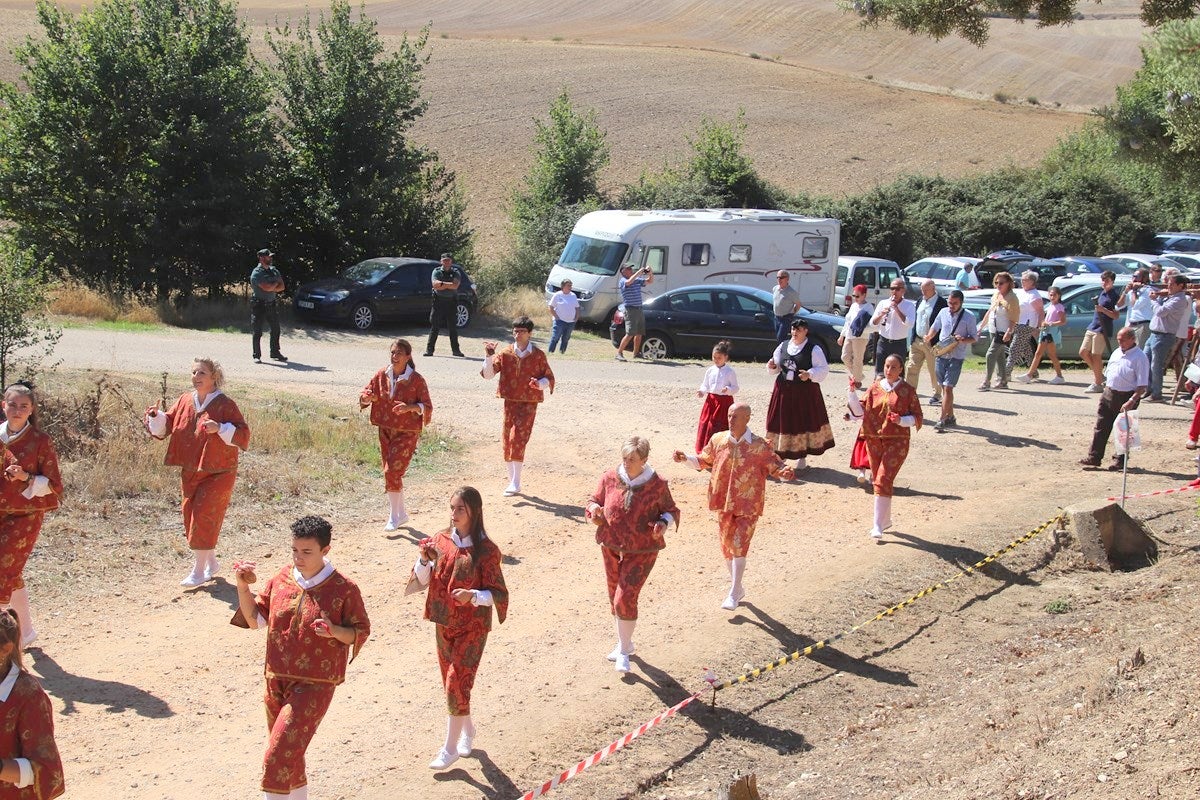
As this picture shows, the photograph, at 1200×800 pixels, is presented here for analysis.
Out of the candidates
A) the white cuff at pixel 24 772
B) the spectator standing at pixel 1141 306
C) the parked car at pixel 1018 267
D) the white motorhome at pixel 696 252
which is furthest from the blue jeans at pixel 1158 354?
the white cuff at pixel 24 772

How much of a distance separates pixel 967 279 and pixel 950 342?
1144 cm

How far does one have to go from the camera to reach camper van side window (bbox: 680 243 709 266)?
26.9 metres

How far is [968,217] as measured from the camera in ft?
136

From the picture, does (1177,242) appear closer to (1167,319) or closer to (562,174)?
(562,174)

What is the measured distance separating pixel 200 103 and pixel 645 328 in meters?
10.4

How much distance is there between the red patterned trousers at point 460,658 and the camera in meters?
7.01

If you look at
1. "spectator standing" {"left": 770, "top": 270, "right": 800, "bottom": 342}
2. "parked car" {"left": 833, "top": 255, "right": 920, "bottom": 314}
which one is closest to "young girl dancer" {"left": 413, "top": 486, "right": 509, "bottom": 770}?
"spectator standing" {"left": 770, "top": 270, "right": 800, "bottom": 342}

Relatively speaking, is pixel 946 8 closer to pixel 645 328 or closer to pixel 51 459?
pixel 51 459

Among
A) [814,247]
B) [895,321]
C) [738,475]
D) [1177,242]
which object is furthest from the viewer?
[1177,242]

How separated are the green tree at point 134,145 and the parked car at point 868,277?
13.8 metres

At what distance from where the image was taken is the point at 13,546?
8.17m

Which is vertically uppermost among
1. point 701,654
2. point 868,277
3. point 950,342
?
point 950,342

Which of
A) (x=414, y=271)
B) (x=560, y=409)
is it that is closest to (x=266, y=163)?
(x=414, y=271)

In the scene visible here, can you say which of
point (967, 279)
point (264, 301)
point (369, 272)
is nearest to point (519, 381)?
point (264, 301)
